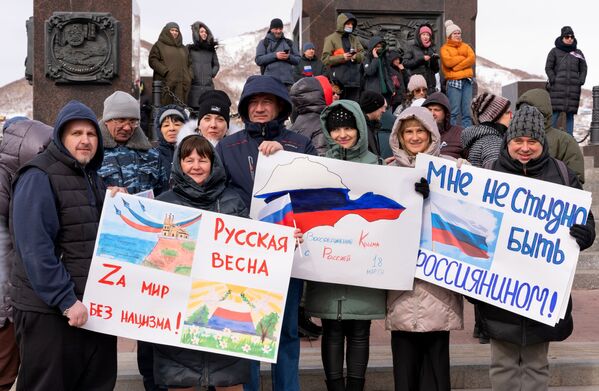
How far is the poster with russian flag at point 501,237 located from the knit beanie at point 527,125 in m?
0.25

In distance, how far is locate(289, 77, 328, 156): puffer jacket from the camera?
24.2ft

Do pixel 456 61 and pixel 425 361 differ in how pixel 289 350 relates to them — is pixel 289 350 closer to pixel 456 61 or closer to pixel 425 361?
pixel 425 361

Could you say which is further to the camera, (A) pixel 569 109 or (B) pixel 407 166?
(A) pixel 569 109

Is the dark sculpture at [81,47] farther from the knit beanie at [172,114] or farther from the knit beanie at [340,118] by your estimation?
the knit beanie at [340,118]

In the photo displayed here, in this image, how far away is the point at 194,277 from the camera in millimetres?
4559

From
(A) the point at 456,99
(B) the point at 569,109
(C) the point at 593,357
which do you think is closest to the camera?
(C) the point at 593,357

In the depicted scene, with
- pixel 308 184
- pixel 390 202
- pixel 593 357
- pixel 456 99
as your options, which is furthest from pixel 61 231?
pixel 456 99

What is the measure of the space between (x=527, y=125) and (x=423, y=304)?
1.22 m

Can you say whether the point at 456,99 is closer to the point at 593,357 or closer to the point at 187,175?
the point at 593,357

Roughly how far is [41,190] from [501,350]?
281 centimetres

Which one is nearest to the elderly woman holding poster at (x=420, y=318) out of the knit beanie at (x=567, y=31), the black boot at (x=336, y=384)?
the black boot at (x=336, y=384)

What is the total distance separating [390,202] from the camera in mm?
5090

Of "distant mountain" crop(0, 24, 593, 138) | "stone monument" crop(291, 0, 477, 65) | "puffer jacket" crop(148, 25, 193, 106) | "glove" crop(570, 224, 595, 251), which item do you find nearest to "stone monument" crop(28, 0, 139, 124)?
"puffer jacket" crop(148, 25, 193, 106)

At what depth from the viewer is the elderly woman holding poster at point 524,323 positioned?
192 inches
